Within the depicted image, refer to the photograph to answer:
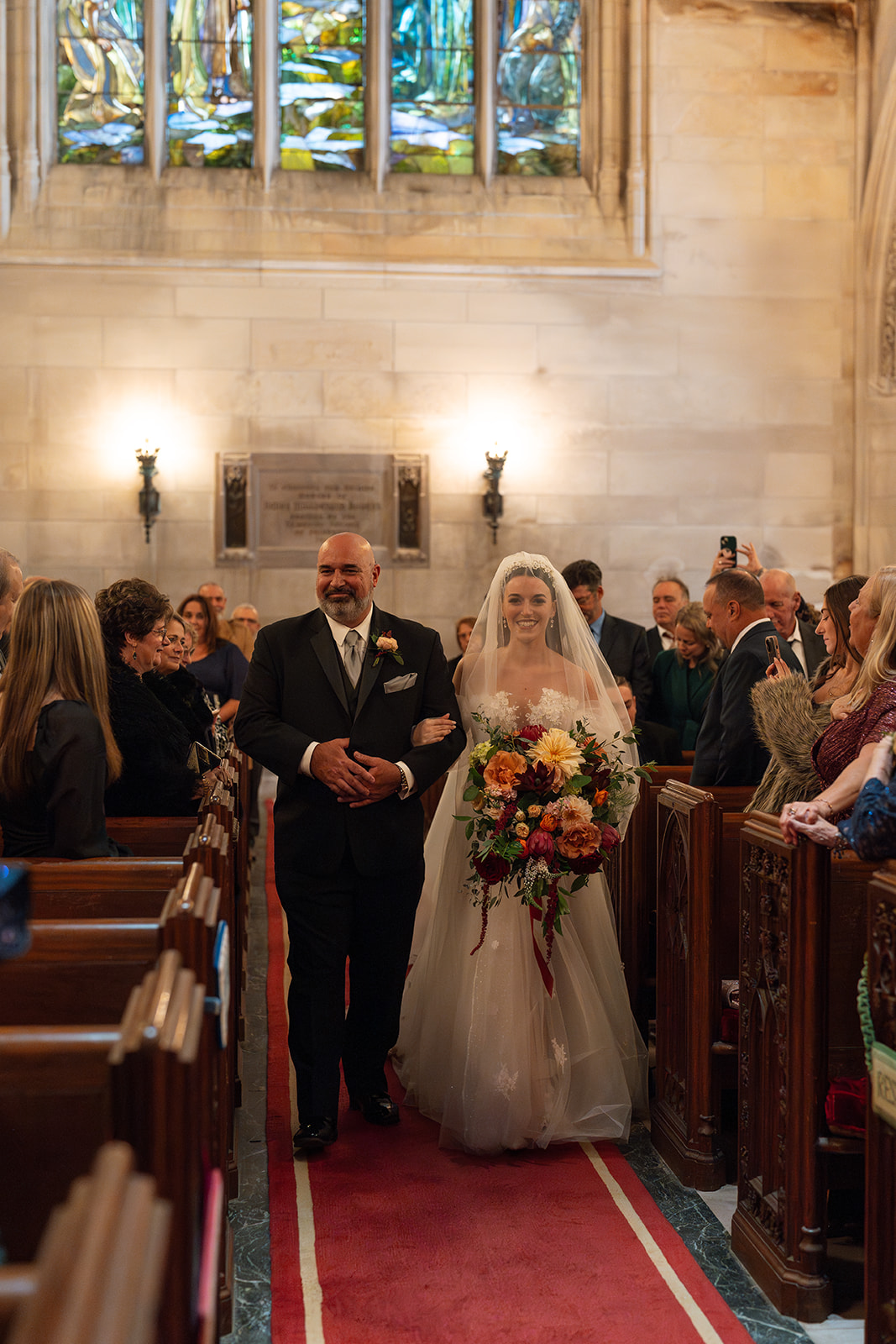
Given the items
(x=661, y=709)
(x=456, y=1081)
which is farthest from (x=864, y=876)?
(x=661, y=709)

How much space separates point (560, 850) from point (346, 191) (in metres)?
8.14

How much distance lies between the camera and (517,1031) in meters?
3.65

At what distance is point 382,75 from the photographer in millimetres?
10258

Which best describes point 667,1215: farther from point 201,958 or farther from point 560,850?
point 201,958

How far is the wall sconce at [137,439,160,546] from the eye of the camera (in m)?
9.76

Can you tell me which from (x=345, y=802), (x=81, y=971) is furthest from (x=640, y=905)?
(x=81, y=971)

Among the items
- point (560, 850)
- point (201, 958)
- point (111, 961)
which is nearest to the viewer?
point (201, 958)

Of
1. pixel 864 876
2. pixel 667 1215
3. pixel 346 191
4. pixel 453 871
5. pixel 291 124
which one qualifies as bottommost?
pixel 667 1215

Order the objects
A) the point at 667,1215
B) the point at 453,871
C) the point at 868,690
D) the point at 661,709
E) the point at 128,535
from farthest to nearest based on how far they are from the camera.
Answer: the point at 128,535 → the point at 661,709 → the point at 453,871 → the point at 667,1215 → the point at 868,690

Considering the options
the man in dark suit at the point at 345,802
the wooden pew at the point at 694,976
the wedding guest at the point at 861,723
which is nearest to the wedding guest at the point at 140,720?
the man in dark suit at the point at 345,802

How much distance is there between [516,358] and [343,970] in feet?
24.6

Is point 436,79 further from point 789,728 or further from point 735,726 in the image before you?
point 789,728

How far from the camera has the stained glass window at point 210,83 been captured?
10.2m

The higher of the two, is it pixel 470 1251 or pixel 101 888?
pixel 101 888
